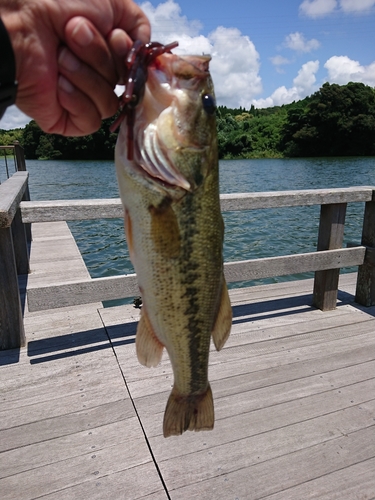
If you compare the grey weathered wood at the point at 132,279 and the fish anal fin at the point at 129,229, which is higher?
the fish anal fin at the point at 129,229

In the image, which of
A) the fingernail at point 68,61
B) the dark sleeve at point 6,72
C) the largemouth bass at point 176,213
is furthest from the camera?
the largemouth bass at point 176,213

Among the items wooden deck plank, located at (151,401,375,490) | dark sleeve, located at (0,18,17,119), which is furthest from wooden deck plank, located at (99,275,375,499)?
dark sleeve, located at (0,18,17,119)

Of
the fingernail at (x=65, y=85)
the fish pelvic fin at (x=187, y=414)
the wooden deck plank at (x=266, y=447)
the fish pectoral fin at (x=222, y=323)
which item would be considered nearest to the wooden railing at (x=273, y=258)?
the wooden deck plank at (x=266, y=447)

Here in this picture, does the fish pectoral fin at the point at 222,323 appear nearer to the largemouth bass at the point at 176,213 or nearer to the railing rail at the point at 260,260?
the largemouth bass at the point at 176,213

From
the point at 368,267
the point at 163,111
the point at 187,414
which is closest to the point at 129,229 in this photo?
the point at 163,111

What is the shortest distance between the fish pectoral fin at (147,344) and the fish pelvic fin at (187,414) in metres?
0.23

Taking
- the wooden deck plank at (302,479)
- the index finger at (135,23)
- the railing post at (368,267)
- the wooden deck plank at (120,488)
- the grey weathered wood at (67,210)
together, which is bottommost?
the wooden deck plank at (302,479)

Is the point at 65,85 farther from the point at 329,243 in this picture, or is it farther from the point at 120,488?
the point at 329,243

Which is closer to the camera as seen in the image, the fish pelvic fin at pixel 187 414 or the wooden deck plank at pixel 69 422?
the fish pelvic fin at pixel 187 414

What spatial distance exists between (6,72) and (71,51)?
0.62 ft

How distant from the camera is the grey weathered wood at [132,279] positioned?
12.8 feet

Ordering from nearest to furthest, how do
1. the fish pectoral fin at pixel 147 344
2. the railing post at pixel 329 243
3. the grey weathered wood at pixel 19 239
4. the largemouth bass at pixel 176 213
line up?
the largemouth bass at pixel 176 213
the fish pectoral fin at pixel 147 344
the railing post at pixel 329 243
the grey weathered wood at pixel 19 239

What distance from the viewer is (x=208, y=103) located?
1.44 metres

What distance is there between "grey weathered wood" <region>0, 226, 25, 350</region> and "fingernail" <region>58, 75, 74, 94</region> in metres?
2.75
